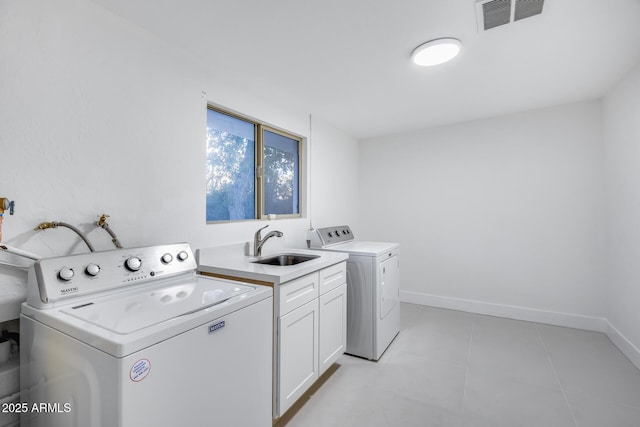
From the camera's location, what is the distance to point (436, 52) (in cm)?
187

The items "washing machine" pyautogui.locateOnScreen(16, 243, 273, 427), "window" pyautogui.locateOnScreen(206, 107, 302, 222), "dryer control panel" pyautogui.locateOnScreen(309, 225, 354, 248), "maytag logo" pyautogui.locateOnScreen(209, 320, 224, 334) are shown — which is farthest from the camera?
"dryer control panel" pyautogui.locateOnScreen(309, 225, 354, 248)

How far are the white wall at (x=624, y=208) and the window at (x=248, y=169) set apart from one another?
282cm

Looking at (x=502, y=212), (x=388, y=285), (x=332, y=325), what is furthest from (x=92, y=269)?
(x=502, y=212)

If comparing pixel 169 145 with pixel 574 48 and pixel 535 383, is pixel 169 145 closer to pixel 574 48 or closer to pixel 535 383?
pixel 574 48

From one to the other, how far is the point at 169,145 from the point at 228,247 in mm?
800

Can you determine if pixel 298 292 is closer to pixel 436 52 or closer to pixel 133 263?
pixel 133 263

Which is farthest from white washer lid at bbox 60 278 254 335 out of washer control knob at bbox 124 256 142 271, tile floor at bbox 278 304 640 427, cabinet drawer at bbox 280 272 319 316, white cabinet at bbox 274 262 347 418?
tile floor at bbox 278 304 640 427

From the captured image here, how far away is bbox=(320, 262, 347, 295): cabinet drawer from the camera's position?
6.60ft

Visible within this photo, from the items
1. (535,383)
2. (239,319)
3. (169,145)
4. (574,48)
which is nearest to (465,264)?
(535,383)

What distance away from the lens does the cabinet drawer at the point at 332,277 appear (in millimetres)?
2012

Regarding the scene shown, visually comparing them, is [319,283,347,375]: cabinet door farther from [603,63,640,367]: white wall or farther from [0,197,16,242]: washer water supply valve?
[603,63,640,367]: white wall

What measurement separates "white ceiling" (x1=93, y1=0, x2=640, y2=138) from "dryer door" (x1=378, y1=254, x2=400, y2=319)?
1573 mm

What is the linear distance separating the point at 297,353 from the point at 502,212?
113 inches

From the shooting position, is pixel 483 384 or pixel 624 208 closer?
pixel 483 384
